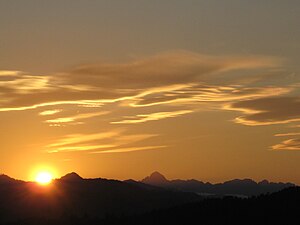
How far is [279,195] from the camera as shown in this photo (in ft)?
656

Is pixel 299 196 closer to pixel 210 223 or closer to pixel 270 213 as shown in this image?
pixel 270 213

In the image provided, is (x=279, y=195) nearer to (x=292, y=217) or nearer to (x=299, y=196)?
(x=299, y=196)

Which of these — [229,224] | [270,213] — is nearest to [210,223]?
[229,224]

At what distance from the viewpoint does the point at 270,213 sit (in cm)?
18638

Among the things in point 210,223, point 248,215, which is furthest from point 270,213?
point 210,223

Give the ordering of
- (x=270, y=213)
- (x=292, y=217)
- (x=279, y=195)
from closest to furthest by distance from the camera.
A: (x=292, y=217) < (x=270, y=213) < (x=279, y=195)

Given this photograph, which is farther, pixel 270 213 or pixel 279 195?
pixel 279 195

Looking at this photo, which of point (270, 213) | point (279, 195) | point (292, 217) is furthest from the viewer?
point (279, 195)

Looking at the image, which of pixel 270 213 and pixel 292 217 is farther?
pixel 270 213

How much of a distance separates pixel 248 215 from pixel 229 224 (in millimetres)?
7550

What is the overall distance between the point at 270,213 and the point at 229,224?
13.8 meters

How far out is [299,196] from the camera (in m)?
192

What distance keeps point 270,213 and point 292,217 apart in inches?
536

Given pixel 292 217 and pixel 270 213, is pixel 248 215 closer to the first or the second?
pixel 270 213
